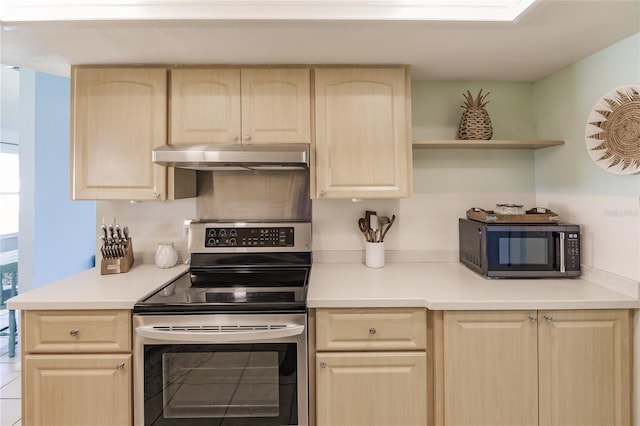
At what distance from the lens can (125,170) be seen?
1949 mm

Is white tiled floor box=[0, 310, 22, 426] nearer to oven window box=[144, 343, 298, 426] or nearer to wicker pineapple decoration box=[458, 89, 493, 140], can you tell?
oven window box=[144, 343, 298, 426]

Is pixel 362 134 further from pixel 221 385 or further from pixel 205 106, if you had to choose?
pixel 221 385

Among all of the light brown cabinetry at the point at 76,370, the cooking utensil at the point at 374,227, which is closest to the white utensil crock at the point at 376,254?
the cooking utensil at the point at 374,227

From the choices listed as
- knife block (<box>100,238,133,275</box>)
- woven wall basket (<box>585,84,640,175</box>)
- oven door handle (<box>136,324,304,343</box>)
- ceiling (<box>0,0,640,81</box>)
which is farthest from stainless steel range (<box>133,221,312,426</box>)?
woven wall basket (<box>585,84,640,175</box>)

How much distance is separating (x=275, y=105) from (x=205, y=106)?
1.20ft

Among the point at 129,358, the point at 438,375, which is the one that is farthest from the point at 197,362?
the point at 438,375

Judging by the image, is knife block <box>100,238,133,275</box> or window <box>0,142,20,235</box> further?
window <box>0,142,20,235</box>

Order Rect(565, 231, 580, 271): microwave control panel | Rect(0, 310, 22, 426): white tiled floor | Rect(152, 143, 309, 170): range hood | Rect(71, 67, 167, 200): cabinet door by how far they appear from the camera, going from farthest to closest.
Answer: Rect(0, 310, 22, 426): white tiled floor, Rect(71, 67, 167, 200): cabinet door, Rect(565, 231, 580, 271): microwave control panel, Rect(152, 143, 309, 170): range hood

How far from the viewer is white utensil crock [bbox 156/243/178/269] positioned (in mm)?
2156

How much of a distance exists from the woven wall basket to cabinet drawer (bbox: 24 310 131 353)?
223cm

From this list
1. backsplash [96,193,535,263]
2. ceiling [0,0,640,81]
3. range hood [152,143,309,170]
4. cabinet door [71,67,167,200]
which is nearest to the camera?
ceiling [0,0,640,81]

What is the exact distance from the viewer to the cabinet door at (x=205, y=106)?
1.95 metres

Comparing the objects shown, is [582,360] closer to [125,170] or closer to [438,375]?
[438,375]

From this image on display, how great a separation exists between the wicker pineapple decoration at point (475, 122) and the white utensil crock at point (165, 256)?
1823 millimetres
